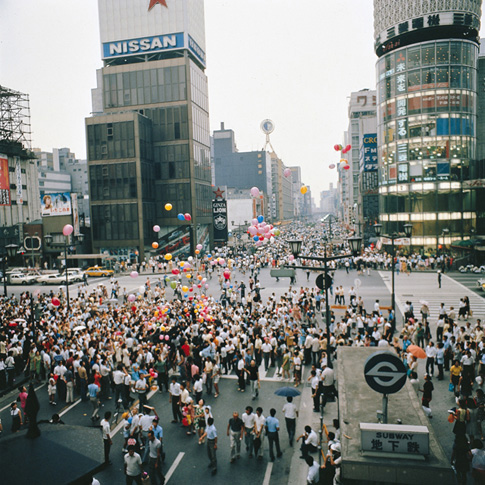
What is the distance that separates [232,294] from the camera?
94.5 ft

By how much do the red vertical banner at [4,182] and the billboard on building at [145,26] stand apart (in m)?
23.2

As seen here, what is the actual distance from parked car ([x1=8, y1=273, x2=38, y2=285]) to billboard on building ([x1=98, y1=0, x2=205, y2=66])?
38.4 m

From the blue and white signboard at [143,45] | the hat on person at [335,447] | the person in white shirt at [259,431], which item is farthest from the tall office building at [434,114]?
the hat on person at [335,447]

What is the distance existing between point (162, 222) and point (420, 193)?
36.4 m

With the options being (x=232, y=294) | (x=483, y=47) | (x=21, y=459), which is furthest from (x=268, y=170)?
(x=21, y=459)

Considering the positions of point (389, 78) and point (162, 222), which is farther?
point (162, 222)

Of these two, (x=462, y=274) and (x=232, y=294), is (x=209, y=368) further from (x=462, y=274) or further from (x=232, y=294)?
(x=462, y=274)

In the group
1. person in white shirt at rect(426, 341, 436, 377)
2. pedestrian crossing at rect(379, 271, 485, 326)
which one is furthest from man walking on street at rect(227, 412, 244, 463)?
pedestrian crossing at rect(379, 271, 485, 326)

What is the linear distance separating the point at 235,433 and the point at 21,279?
40460 mm

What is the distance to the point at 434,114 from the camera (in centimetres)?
5094

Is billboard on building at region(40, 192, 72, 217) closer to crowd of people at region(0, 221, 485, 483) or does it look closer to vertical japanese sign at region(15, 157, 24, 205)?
vertical japanese sign at region(15, 157, 24, 205)

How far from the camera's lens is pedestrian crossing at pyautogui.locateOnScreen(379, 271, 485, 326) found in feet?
85.0

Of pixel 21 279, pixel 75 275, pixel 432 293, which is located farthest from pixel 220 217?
pixel 432 293

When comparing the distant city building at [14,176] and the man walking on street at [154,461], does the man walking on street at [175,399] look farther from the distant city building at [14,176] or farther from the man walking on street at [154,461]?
the distant city building at [14,176]
